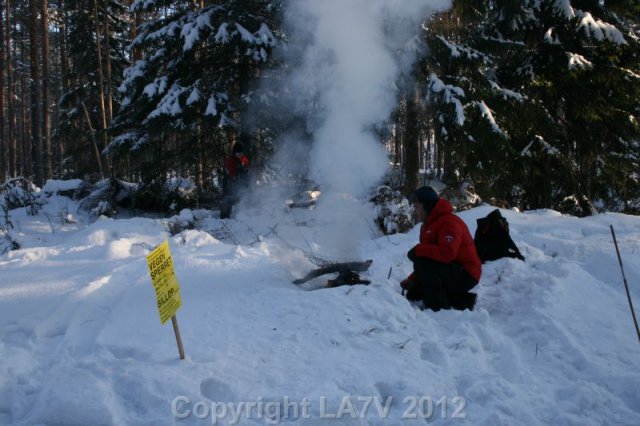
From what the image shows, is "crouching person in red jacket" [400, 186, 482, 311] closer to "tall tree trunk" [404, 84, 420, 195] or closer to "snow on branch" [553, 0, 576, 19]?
"tall tree trunk" [404, 84, 420, 195]

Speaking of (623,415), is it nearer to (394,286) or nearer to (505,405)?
(505,405)

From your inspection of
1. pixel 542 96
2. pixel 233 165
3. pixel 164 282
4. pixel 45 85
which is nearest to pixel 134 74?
pixel 233 165

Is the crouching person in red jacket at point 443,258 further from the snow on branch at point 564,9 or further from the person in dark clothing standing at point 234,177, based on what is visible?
the snow on branch at point 564,9

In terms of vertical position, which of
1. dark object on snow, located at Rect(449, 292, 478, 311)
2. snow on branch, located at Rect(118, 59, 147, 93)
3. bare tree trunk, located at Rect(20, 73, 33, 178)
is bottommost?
bare tree trunk, located at Rect(20, 73, 33, 178)

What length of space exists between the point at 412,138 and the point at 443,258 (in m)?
5.26

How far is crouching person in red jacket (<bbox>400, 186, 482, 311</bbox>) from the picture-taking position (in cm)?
431

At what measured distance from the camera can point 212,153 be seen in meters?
10.8

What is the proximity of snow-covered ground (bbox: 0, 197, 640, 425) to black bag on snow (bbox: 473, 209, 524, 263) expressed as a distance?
0.18 m

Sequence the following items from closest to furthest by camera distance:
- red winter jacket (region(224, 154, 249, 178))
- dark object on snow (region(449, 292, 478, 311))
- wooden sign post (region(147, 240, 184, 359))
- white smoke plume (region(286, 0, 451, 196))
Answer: wooden sign post (region(147, 240, 184, 359)) → dark object on snow (region(449, 292, 478, 311)) → white smoke plume (region(286, 0, 451, 196)) → red winter jacket (region(224, 154, 249, 178))

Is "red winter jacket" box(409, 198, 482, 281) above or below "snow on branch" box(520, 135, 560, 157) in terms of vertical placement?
below

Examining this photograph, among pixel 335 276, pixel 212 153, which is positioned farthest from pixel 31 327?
pixel 212 153

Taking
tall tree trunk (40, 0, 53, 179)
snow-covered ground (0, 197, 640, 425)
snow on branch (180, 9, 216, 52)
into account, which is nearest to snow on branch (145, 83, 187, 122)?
snow on branch (180, 9, 216, 52)

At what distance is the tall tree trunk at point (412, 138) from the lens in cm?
890

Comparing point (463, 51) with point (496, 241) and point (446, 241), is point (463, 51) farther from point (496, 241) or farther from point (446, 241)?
point (446, 241)
